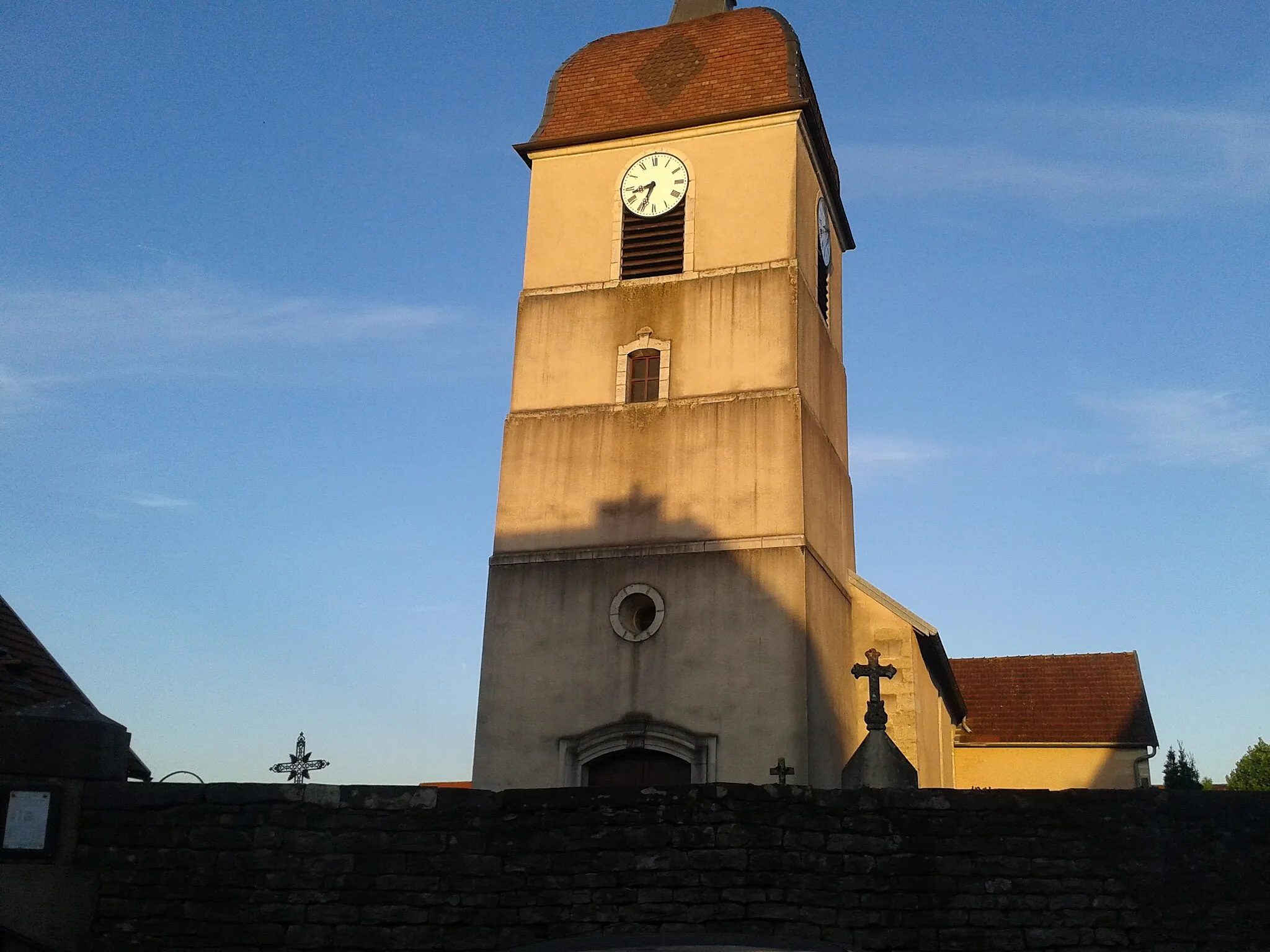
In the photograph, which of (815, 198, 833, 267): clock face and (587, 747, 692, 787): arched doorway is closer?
(587, 747, 692, 787): arched doorway

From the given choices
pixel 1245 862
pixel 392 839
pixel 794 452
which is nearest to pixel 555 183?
pixel 794 452

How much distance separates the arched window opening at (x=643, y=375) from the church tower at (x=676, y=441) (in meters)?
0.03

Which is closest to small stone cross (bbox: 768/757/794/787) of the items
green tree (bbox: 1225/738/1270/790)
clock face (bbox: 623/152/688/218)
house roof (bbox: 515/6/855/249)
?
clock face (bbox: 623/152/688/218)

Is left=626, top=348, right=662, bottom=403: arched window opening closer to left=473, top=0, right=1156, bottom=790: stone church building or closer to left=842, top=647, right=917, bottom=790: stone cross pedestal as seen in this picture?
left=473, top=0, right=1156, bottom=790: stone church building

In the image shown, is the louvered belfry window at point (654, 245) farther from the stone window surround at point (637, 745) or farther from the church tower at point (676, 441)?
the stone window surround at point (637, 745)

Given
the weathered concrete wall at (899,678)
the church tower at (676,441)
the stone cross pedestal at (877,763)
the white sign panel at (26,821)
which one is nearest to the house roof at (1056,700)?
the weathered concrete wall at (899,678)

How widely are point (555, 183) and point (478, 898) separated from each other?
12.6 m

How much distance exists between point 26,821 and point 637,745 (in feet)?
24.6

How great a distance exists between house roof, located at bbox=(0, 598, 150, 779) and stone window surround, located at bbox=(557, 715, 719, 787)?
5021 millimetres

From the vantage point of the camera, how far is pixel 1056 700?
2808 centimetres

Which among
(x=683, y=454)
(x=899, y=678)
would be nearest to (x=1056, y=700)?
(x=899, y=678)

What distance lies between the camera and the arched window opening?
16.6 m

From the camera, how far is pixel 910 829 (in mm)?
8188

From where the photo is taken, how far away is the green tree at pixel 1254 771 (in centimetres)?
3697
